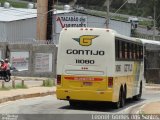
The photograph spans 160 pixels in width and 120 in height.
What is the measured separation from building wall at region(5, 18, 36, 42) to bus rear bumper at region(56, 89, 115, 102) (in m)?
40.2

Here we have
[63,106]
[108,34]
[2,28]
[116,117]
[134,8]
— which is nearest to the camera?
[116,117]

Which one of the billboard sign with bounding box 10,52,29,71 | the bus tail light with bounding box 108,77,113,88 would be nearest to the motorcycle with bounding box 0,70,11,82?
the billboard sign with bounding box 10,52,29,71

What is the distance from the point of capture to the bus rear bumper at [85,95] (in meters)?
21.3

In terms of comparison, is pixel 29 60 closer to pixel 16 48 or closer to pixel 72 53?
pixel 16 48

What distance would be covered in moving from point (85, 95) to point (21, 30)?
42001 mm

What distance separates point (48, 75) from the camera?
48.7 meters

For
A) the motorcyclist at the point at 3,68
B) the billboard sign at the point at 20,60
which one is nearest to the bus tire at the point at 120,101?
the motorcyclist at the point at 3,68

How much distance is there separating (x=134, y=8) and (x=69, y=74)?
370 ft

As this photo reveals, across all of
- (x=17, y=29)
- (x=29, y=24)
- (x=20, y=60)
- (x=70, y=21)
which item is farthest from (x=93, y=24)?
(x=20, y=60)

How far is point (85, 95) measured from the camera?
21.5 meters

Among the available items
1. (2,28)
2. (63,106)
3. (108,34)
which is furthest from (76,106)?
(2,28)

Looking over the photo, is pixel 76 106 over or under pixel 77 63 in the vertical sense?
under

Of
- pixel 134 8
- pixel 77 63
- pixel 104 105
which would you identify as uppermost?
pixel 134 8

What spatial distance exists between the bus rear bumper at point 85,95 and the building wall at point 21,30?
4019 cm
